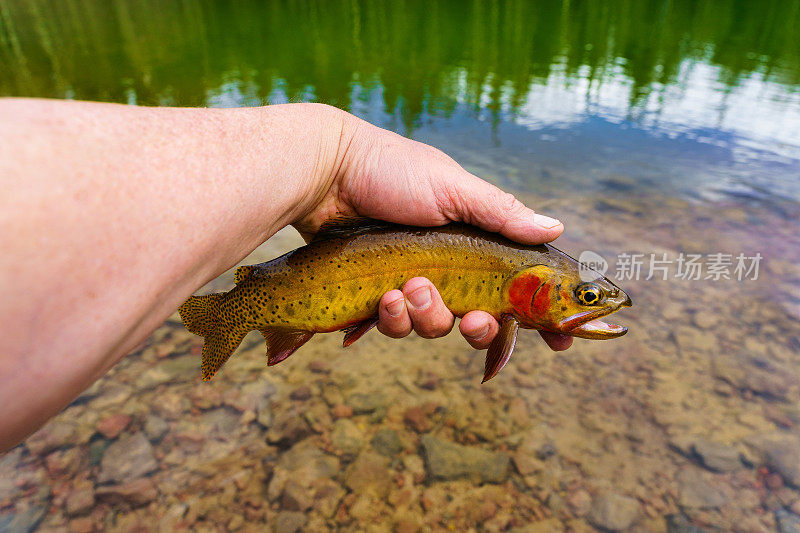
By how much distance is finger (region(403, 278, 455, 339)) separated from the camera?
3.21 metres

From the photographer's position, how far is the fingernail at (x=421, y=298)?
3195mm

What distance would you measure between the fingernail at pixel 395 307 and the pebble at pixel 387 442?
113 inches

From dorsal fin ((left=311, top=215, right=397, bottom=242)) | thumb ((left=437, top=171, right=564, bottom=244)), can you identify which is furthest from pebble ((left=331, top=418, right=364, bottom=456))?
thumb ((left=437, top=171, right=564, bottom=244))

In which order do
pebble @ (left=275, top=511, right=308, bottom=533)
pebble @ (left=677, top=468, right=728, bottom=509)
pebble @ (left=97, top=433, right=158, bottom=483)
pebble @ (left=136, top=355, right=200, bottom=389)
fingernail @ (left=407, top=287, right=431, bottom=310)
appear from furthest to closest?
1. pebble @ (left=136, top=355, right=200, bottom=389)
2. pebble @ (left=97, top=433, right=158, bottom=483)
3. pebble @ (left=677, top=468, right=728, bottom=509)
4. pebble @ (left=275, top=511, right=308, bottom=533)
5. fingernail @ (left=407, top=287, right=431, bottom=310)

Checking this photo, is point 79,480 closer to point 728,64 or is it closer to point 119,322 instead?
point 119,322

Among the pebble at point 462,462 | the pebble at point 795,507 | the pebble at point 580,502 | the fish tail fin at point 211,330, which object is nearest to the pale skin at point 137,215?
the fish tail fin at point 211,330

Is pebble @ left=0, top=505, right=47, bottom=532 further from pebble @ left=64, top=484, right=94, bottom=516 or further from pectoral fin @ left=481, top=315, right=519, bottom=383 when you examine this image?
pectoral fin @ left=481, top=315, right=519, bottom=383

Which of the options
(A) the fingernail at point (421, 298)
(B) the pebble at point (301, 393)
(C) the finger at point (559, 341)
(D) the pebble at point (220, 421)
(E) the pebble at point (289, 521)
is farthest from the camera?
(B) the pebble at point (301, 393)

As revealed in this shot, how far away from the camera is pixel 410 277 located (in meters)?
3.24

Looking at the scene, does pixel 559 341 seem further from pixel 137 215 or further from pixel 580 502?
pixel 137 215

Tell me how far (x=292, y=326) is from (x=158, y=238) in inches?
52.1

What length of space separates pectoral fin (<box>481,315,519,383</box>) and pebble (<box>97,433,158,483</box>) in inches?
167

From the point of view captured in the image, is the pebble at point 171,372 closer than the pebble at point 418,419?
No

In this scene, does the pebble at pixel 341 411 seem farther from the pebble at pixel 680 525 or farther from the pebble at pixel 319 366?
the pebble at pixel 680 525
